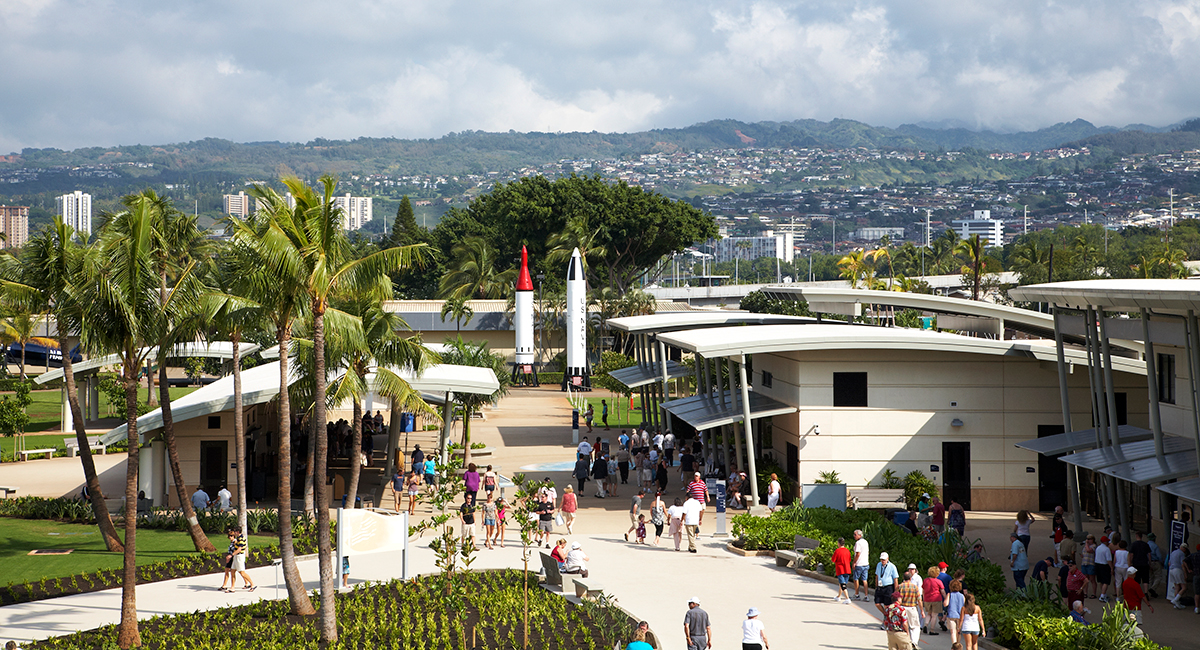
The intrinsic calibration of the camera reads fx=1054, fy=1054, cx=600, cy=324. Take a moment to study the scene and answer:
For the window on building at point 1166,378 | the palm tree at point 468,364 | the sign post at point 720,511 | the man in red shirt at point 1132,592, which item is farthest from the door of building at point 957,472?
the palm tree at point 468,364

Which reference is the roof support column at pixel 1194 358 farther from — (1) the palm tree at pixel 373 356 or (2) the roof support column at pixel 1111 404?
(1) the palm tree at pixel 373 356

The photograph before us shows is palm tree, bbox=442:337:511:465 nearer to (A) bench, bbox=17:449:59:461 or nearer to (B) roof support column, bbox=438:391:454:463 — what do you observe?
(B) roof support column, bbox=438:391:454:463

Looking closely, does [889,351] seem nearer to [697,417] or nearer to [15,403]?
Answer: [697,417]

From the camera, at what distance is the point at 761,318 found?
42750mm

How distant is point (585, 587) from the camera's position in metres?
19.8

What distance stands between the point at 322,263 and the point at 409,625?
629 centimetres

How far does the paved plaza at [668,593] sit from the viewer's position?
680 inches

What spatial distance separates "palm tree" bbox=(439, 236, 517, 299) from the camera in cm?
8344

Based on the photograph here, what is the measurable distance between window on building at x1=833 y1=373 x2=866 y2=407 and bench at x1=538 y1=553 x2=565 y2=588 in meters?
11.0

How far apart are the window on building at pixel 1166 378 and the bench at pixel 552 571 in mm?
14120

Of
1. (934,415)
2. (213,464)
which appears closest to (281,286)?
(213,464)

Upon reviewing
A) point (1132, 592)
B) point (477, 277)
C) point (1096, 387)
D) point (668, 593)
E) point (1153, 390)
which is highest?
point (477, 277)

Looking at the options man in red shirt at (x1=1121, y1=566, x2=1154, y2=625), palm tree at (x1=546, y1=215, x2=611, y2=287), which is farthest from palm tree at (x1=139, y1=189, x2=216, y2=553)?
palm tree at (x1=546, y1=215, x2=611, y2=287)

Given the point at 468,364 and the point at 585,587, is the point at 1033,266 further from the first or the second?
the point at 585,587
